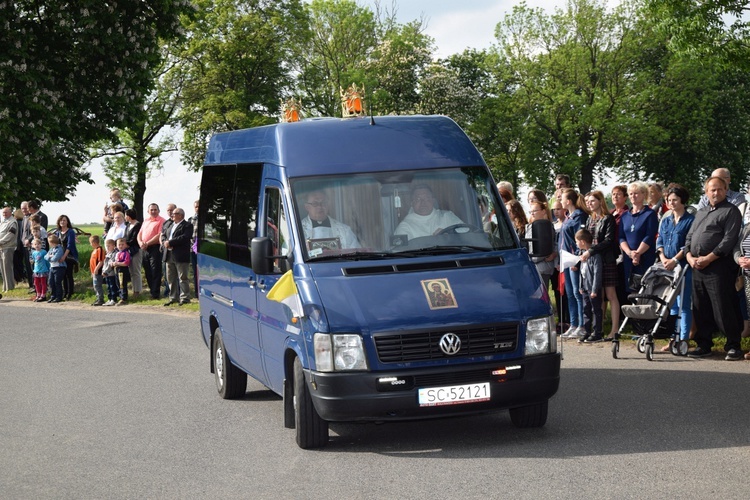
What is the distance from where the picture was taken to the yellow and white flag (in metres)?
8.66

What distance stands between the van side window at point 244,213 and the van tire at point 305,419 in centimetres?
196

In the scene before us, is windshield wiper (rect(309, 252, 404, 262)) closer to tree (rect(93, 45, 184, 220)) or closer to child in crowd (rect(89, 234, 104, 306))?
child in crowd (rect(89, 234, 104, 306))

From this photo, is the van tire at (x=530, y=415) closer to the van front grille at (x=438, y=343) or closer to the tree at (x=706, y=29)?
the van front grille at (x=438, y=343)

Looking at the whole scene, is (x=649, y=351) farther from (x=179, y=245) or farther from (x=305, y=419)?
(x=179, y=245)

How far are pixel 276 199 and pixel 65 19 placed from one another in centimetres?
2072

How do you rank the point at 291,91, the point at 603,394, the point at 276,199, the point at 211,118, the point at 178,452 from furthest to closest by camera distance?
the point at 291,91
the point at 211,118
the point at 603,394
the point at 276,199
the point at 178,452

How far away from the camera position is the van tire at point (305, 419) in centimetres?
865

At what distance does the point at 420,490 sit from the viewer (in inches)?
284

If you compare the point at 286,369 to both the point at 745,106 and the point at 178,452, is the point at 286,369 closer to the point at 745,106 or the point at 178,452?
the point at 178,452

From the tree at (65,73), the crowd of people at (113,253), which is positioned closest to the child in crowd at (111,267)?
the crowd of people at (113,253)

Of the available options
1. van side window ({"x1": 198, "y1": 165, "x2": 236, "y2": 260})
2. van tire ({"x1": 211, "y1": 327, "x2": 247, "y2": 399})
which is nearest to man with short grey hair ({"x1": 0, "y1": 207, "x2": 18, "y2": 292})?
van side window ({"x1": 198, "y1": 165, "x2": 236, "y2": 260})

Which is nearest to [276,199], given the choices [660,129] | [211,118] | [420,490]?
[420,490]

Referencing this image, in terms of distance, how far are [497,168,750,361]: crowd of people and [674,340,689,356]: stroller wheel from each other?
0.32ft

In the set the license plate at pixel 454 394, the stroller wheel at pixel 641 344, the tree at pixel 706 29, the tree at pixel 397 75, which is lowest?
the stroller wheel at pixel 641 344
